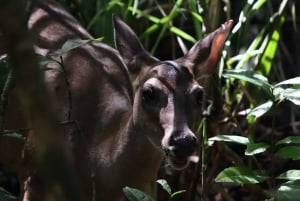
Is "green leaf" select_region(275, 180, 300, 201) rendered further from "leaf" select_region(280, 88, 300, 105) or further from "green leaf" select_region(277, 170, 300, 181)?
"leaf" select_region(280, 88, 300, 105)

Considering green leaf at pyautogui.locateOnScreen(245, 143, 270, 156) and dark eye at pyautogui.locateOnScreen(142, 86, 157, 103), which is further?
dark eye at pyautogui.locateOnScreen(142, 86, 157, 103)

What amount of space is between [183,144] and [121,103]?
0.62m

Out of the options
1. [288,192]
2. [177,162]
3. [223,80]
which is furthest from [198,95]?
[223,80]

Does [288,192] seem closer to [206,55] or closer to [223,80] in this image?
[206,55]

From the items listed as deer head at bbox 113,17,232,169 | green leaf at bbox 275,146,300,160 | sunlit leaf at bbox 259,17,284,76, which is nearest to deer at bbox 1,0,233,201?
deer head at bbox 113,17,232,169

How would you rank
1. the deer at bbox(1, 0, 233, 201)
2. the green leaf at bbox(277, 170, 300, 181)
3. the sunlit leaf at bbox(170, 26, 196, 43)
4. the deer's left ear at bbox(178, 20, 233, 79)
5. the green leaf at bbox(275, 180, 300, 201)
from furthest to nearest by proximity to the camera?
the sunlit leaf at bbox(170, 26, 196, 43) < the deer's left ear at bbox(178, 20, 233, 79) < the deer at bbox(1, 0, 233, 201) < the green leaf at bbox(277, 170, 300, 181) < the green leaf at bbox(275, 180, 300, 201)

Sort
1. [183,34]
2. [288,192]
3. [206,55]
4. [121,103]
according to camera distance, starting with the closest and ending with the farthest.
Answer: [288,192], [206,55], [121,103], [183,34]

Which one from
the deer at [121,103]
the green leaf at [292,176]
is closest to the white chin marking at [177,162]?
the deer at [121,103]

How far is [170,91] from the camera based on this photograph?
2029 mm

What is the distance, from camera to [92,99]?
243cm

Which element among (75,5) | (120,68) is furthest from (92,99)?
(75,5)

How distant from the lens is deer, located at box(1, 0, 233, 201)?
2.01 m

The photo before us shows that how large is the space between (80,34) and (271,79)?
1.02 metres

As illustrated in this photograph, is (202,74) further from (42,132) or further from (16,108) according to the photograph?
(42,132)
